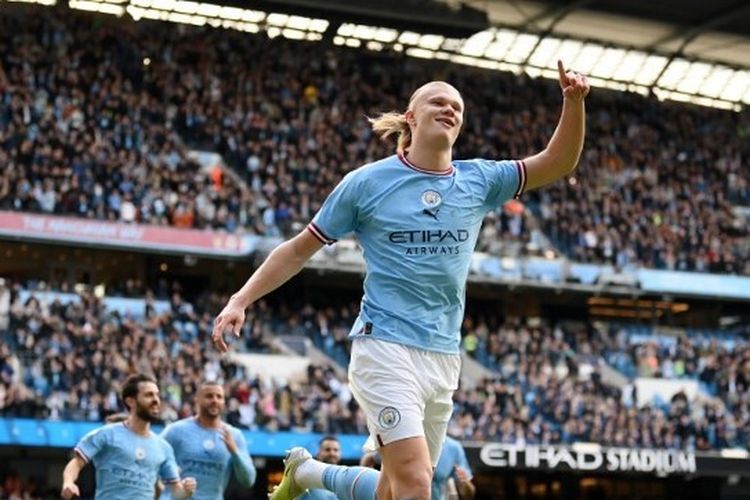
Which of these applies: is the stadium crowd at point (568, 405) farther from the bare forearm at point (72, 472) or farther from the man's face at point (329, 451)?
the bare forearm at point (72, 472)

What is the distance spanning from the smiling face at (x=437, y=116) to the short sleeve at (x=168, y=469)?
16.7 ft

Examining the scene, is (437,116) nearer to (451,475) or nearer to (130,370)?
(451,475)

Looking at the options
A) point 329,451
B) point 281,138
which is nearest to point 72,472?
point 329,451

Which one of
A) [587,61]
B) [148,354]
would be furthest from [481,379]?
[587,61]

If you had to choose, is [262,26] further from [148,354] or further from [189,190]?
[148,354]

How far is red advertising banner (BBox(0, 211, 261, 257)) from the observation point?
3256cm

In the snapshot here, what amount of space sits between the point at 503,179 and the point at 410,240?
68 cm

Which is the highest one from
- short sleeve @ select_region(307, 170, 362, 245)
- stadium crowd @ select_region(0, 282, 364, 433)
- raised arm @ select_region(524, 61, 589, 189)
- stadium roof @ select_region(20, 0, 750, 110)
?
stadium roof @ select_region(20, 0, 750, 110)

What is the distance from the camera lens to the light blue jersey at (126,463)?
37.9 feet

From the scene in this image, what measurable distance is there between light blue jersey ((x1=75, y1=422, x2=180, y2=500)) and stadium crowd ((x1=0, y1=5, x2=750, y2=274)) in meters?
21.8

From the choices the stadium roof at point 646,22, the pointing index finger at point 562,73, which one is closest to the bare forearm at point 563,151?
Answer: the pointing index finger at point 562,73

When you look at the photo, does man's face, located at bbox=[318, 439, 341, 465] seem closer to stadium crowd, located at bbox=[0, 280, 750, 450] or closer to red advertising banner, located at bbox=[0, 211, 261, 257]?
stadium crowd, located at bbox=[0, 280, 750, 450]

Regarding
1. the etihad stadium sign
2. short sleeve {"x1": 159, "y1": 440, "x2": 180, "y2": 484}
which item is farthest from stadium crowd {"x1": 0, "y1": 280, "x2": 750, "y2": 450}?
short sleeve {"x1": 159, "y1": 440, "x2": 180, "y2": 484}

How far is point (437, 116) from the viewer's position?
734cm
